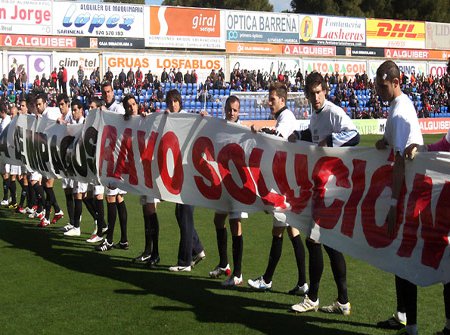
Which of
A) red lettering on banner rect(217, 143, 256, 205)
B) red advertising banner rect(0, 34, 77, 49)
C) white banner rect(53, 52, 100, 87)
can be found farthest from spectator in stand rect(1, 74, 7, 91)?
red lettering on banner rect(217, 143, 256, 205)

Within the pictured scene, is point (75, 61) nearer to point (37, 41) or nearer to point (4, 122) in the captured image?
point (37, 41)

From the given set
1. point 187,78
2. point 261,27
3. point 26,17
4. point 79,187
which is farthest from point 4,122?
point 261,27

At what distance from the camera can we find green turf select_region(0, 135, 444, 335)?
20.0ft

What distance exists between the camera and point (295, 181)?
21.7 feet

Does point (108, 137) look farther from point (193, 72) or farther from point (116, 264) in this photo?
point (193, 72)

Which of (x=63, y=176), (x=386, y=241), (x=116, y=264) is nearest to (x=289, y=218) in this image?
(x=386, y=241)

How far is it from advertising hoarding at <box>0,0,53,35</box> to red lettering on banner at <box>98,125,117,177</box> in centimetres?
3392

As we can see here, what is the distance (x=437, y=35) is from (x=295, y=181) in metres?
59.8

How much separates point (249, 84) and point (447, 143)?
39801 mm

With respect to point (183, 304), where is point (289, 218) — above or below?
→ above

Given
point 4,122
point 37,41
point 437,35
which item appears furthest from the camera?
point 437,35

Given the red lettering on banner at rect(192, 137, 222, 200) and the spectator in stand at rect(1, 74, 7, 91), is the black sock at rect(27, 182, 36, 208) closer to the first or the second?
the red lettering on banner at rect(192, 137, 222, 200)

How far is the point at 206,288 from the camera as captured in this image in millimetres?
7488

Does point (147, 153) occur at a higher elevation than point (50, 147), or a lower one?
higher
